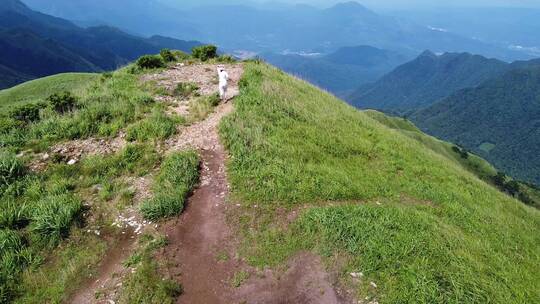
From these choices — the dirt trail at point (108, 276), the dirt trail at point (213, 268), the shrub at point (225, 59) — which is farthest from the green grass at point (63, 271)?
the shrub at point (225, 59)

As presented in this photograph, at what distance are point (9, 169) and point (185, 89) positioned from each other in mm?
9864

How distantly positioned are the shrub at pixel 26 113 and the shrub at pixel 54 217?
731 centimetres

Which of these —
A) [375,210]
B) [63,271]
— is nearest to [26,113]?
[63,271]

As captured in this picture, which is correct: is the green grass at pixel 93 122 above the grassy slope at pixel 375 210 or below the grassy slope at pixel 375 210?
above

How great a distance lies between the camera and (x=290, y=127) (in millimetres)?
16562

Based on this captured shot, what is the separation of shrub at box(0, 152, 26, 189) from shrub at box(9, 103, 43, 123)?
4459mm

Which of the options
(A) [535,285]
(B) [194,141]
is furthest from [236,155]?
(A) [535,285]

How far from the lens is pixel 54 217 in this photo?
10898 millimetres

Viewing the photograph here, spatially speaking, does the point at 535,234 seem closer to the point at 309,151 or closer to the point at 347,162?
the point at 347,162

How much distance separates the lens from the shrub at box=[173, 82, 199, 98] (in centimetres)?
2038

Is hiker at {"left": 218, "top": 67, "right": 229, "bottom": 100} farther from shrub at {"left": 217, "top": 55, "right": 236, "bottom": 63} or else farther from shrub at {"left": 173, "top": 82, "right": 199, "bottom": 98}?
shrub at {"left": 217, "top": 55, "right": 236, "bottom": 63}

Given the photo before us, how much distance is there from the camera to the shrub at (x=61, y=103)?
1781cm

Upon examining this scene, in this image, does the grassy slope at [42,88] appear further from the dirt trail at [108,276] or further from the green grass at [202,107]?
the dirt trail at [108,276]

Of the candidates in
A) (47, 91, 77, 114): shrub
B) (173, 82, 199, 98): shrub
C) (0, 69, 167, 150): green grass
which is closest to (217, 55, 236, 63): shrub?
(173, 82, 199, 98): shrub
